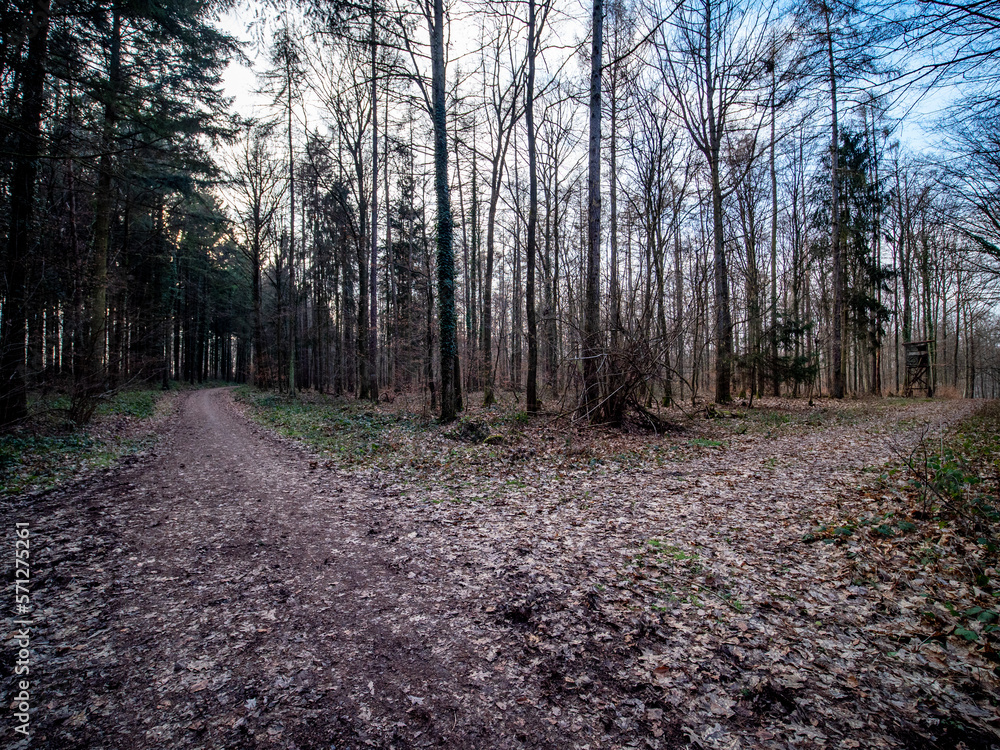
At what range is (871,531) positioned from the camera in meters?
3.93

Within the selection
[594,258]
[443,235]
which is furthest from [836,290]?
[443,235]

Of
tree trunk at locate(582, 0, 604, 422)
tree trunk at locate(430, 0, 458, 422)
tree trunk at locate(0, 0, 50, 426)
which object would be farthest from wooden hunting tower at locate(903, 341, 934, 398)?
tree trunk at locate(0, 0, 50, 426)

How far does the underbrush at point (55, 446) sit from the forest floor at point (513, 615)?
674 mm

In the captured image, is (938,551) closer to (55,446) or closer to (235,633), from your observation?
(235,633)

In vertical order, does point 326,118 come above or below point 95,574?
above

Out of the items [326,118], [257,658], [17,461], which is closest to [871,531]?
[257,658]

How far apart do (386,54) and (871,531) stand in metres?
13.7

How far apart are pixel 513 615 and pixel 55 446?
1017 cm

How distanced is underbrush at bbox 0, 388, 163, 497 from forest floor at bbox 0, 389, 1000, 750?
0.67 m

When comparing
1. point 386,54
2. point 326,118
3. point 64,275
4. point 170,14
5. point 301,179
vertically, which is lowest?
point 64,275

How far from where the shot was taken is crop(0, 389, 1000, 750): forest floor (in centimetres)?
208

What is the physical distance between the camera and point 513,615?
304 centimetres

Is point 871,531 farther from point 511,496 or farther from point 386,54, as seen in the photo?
point 386,54

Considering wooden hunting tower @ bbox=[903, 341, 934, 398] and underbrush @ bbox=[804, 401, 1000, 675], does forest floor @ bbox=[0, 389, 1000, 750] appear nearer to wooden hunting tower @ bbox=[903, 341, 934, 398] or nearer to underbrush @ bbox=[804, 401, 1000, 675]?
underbrush @ bbox=[804, 401, 1000, 675]
